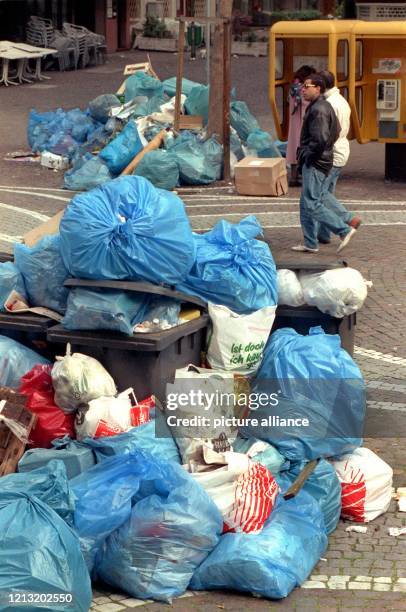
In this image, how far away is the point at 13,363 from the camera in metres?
6.03

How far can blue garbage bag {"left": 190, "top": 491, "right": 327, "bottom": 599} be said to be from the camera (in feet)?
16.3

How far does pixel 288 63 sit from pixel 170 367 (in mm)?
9197

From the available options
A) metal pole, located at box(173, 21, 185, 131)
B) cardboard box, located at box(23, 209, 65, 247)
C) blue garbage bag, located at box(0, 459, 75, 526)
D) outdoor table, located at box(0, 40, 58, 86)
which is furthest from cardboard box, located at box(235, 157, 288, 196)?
outdoor table, located at box(0, 40, 58, 86)

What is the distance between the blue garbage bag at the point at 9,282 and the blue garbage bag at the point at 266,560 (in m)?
1.85

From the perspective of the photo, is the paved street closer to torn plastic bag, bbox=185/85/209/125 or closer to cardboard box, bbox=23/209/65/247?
torn plastic bag, bbox=185/85/209/125

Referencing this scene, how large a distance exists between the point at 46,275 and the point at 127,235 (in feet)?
1.96

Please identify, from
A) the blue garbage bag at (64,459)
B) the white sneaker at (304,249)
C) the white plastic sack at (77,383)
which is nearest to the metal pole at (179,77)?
the white sneaker at (304,249)

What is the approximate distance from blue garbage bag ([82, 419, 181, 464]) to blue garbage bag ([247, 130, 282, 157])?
9549mm

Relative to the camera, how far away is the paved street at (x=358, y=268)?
5035 millimetres

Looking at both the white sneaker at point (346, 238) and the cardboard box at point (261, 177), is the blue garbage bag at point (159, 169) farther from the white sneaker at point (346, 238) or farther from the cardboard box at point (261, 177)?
the white sneaker at point (346, 238)

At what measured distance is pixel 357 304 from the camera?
21.9ft

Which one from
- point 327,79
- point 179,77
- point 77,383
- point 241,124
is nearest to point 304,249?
point 327,79

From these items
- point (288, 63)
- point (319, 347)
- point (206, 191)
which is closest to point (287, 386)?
point (319, 347)

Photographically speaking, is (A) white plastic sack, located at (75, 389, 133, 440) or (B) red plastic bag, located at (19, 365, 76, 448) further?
(B) red plastic bag, located at (19, 365, 76, 448)
